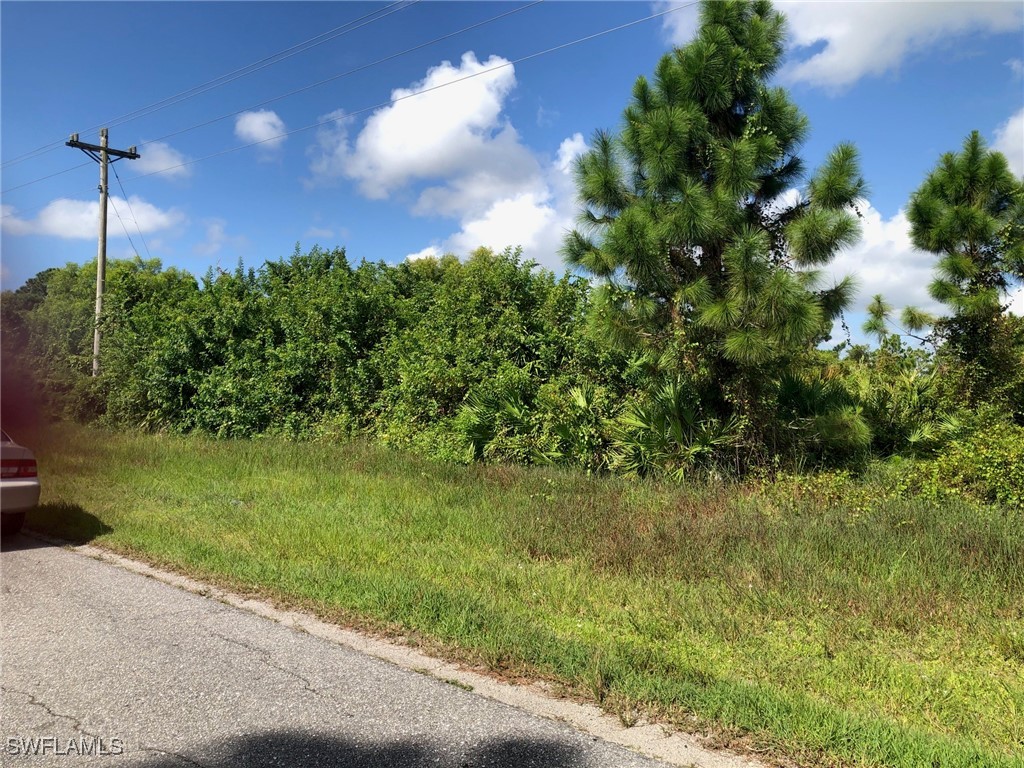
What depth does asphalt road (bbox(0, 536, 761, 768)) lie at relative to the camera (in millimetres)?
3287

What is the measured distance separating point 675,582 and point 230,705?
358 cm

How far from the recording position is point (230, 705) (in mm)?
3777

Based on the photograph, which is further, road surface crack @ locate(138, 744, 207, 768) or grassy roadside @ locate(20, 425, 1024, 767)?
grassy roadside @ locate(20, 425, 1024, 767)

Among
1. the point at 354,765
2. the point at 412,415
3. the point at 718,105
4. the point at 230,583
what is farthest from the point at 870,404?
the point at 354,765

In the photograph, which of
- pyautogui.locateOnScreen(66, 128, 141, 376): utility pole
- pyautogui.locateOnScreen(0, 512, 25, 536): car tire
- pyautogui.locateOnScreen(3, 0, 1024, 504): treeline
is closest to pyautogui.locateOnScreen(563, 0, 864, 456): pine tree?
pyautogui.locateOnScreen(3, 0, 1024, 504): treeline

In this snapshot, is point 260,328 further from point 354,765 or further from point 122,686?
point 354,765

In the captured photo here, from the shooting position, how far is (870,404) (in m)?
11.3

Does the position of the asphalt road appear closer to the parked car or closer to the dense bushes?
the parked car

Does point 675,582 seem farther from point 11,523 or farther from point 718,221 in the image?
point 11,523

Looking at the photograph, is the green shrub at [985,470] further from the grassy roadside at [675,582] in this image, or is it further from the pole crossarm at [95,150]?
the pole crossarm at [95,150]

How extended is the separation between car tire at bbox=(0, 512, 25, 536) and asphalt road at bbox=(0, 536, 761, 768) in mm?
3150

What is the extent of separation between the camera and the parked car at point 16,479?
7320 mm

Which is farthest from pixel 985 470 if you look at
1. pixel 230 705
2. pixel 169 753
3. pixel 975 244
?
pixel 169 753

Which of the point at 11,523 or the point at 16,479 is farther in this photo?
the point at 11,523
